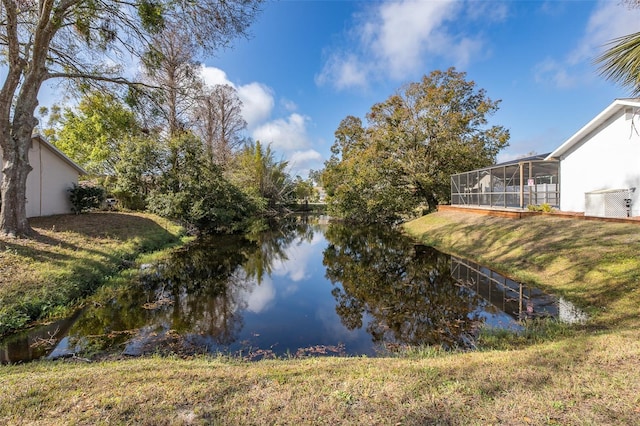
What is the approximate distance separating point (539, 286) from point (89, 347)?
8.61 meters

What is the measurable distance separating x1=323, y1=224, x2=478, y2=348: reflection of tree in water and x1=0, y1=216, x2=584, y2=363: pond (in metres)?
0.03

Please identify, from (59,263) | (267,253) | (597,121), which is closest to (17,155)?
(59,263)

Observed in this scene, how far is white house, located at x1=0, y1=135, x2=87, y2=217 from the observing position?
11.1m

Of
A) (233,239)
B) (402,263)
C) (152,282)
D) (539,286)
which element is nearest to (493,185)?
(402,263)

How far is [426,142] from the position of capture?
19828 millimetres

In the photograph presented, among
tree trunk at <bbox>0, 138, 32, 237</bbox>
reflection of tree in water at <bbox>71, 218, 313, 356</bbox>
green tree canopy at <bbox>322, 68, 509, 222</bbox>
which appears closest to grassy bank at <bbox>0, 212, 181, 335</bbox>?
tree trunk at <bbox>0, 138, 32, 237</bbox>

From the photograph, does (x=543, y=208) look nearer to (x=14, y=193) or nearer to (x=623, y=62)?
(x=623, y=62)

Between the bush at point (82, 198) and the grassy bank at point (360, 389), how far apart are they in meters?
12.0

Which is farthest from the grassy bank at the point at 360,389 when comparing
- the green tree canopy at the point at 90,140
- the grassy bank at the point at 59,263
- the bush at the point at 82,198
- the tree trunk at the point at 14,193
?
the green tree canopy at the point at 90,140

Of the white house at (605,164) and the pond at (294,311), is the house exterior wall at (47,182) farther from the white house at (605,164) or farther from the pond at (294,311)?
the white house at (605,164)

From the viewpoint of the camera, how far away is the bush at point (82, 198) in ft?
42.5

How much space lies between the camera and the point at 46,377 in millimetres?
2895

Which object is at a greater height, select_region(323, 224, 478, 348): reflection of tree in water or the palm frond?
the palm frond

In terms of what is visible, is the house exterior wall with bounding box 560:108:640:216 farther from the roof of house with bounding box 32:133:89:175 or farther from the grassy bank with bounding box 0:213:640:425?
the roof of house with bounding box 32:133:89:175
